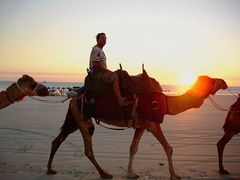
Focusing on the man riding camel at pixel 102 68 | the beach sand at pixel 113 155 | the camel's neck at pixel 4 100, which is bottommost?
the beach sand at pixel 113 155

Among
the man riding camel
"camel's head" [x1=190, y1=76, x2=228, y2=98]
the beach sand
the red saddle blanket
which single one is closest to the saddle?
the red saddle blanket

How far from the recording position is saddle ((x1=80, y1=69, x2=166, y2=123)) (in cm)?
827

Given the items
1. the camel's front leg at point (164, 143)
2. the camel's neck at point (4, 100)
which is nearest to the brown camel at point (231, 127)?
the camel's front leg at point (164, 143)

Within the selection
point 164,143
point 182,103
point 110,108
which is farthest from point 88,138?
point 182,103

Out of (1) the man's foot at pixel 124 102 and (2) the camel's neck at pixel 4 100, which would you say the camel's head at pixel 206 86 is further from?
(2) the camel's neck at pixel 4 100

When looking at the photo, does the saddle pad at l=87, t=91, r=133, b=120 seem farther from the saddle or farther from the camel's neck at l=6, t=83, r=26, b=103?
the camel's neck at l=6, t=83, r=26, b=103

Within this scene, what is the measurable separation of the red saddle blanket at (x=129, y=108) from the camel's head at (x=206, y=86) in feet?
2.58

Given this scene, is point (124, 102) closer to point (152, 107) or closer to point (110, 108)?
point (110, 108)

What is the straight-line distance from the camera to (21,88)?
316 inches

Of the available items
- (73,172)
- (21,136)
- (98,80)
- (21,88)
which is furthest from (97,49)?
(21,136)

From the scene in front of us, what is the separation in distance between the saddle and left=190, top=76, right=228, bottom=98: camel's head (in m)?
0.79

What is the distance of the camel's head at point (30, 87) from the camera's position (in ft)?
26.5

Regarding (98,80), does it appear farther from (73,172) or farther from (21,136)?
(21,136)

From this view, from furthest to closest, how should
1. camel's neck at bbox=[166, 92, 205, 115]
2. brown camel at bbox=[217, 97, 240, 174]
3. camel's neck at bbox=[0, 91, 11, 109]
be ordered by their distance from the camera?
brown camel at bbox=[217, 97, 240, 174] → camel's neck at bbox=[166, 92, 205, 115] → camel's neck at bbox=[0, 91, 11, 109]
